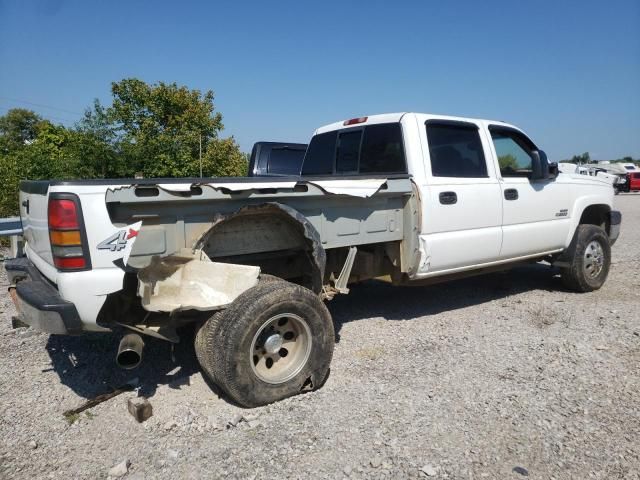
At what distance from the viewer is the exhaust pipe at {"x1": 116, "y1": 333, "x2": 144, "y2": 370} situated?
115 inches

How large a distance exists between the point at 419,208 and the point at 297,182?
1358mm

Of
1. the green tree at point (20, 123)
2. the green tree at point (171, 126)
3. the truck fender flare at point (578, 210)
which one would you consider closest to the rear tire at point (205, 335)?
the truck fender flare at point (578, 210)

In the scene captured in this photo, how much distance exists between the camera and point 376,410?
326 centimetres

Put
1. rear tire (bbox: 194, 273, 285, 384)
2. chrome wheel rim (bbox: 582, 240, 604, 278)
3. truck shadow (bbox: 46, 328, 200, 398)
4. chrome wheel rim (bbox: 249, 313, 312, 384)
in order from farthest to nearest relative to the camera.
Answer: chrome wheel rim (bbox: 582, 240, 604, 278)
truck shadow (bbox: 46, 328, 200, 398)
chrome wheel rim (bbox: 249, 313, 312, 384)
rear tire (bbox: 194, 273, 285, 384)

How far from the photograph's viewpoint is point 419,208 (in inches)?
172

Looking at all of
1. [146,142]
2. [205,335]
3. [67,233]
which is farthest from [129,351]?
[146,142]

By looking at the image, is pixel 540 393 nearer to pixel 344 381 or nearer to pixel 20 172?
pixel 344 381

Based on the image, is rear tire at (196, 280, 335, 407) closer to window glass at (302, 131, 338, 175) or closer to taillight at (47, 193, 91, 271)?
taillight at (47, 193, 91, 271)

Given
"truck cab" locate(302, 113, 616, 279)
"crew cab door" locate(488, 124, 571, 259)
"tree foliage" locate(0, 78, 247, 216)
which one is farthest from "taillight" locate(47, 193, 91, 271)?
"tree foliage" locate(0, 78, 247, 216)

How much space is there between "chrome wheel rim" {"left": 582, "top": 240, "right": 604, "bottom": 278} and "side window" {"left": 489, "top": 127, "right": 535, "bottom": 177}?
148 cm

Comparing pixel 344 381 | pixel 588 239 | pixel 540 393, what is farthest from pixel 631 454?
pixel 588 239

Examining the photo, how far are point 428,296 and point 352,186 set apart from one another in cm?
273

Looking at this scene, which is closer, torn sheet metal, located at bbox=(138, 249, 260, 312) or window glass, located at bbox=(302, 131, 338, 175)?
torn sheet metal, located at bbox=(138, 249, 260, 312)

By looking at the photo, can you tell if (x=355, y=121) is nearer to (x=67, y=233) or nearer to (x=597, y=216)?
(x=67, y=233)
